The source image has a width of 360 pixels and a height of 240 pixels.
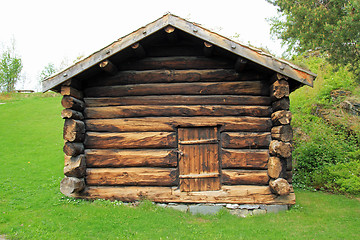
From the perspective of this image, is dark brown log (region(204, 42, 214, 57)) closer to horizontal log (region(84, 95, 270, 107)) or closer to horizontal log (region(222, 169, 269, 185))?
horizontal log (region(84, 95, 270, 107))

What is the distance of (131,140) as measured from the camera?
6668 mm

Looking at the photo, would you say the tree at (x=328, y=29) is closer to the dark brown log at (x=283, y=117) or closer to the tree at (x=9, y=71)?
the dark brown log at (x=283, y=117)

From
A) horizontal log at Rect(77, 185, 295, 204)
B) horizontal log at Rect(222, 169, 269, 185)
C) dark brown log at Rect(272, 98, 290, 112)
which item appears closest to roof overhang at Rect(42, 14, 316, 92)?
dark brown log at Rect(272, 98, 290, 112)

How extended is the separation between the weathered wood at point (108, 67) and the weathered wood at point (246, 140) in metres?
3.51

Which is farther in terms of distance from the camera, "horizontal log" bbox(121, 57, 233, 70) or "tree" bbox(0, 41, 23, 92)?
"tree" bbox(0, 41, 23, 92)

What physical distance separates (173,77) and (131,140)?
6.80 ft

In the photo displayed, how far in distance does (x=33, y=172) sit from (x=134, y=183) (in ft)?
21.9

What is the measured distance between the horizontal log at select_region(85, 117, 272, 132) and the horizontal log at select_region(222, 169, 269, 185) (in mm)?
1139

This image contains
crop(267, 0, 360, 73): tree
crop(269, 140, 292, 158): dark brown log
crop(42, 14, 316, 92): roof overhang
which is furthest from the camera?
crop(267, 0, 360, 73): tree

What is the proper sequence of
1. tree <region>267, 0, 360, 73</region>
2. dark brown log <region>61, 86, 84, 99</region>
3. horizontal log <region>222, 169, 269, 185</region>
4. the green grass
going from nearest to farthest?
the green grass
dark brown log <region>61, 86, 84, 99</region>
horizontal log <region>222, 169, 269, 185</region>
tree <region>267, 0, 360, 73</region>

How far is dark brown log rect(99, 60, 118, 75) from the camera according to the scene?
6.16 meters

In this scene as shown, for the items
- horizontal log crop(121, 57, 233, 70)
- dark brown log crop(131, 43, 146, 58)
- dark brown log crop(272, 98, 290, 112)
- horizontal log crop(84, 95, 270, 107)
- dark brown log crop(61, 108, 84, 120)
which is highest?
dark brown log crop(131, 43, 146, 58)

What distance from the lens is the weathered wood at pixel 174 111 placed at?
21.7ft

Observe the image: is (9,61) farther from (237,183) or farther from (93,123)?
(237,183)
